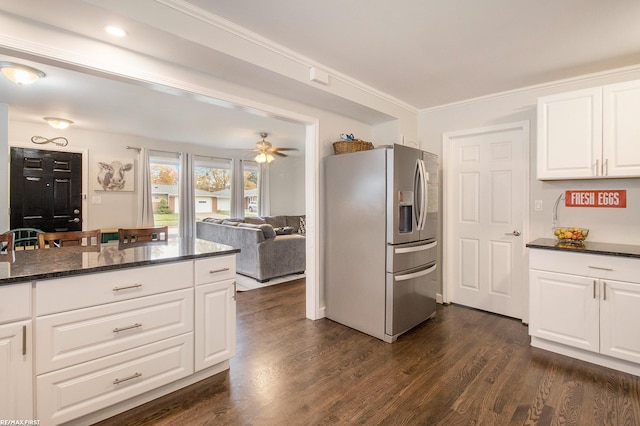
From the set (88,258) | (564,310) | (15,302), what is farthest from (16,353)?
(564,310)

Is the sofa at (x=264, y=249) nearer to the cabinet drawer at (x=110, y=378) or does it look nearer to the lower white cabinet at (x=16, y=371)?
the cabinet drawer at (x=110, y=378)

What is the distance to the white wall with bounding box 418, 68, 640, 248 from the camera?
2.77 metres

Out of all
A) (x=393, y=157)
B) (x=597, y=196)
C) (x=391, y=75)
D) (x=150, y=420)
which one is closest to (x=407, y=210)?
(x=393, y=157)

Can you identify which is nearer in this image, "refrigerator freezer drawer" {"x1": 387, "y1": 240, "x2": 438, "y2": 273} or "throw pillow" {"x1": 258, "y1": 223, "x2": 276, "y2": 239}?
"refrigerator freezer drawer" {"x1": 387, "y1": 240, "x2": 438, "y2": 273}

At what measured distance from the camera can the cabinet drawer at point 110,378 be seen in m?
1.59

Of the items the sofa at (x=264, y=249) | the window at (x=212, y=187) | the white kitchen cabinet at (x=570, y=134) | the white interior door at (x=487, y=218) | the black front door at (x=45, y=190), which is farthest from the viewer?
the window at (x=212, y=187)

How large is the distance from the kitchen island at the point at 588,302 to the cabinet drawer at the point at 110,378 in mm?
2812

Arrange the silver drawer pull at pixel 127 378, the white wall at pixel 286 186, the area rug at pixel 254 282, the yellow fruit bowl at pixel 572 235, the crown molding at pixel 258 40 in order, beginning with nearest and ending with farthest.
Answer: the silver drawer pull at pixel 127 378, the crown molding at pixel 258 40, the yellow fruit bowl at pixel 572 235, the area rug at pixel 254 282, the white wall at pixel 286 186

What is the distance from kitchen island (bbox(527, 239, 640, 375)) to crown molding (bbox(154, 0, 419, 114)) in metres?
2.18

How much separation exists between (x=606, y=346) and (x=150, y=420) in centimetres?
318

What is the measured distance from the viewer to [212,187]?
24.0 ft

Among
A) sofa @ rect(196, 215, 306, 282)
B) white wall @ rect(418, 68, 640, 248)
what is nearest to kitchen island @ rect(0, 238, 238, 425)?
sofa @ rect(196, 215, 306, 282)

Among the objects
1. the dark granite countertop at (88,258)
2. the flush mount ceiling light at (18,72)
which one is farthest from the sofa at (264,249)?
the flush mount ceiling light at (18,72)

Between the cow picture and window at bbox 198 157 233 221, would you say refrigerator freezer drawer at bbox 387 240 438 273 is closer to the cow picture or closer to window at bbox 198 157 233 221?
window at bbox 198 157 233 221
